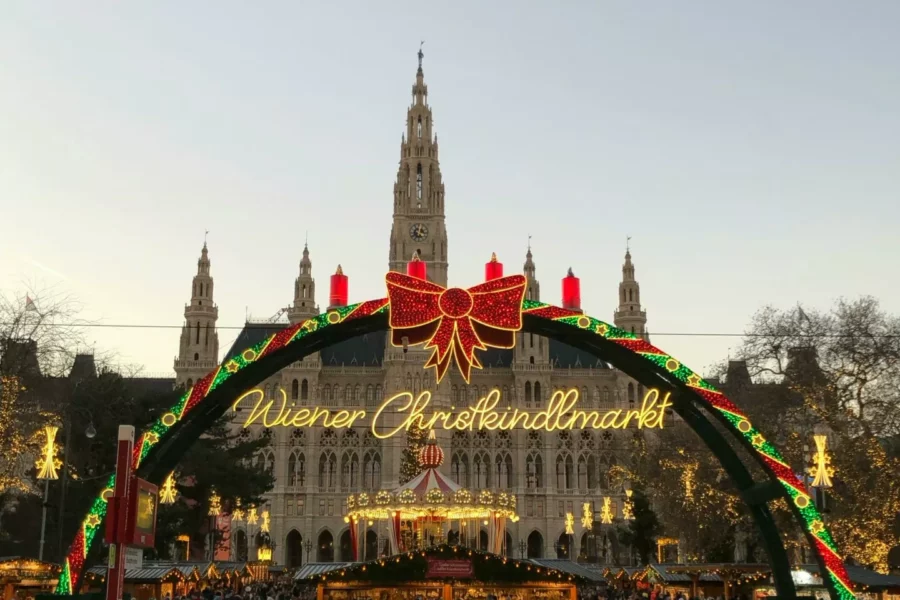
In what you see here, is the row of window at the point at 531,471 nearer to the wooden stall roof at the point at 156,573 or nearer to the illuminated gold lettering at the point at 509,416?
the wooden stall roof at the point at 156,573

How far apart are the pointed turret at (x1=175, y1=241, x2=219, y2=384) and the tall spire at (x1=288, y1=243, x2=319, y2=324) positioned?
6873 millimetres

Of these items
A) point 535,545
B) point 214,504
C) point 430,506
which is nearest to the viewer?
point 430,506

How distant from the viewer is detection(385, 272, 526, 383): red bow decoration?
1698 centimetres

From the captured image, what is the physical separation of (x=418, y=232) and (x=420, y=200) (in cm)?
343

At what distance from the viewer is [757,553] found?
5722cm

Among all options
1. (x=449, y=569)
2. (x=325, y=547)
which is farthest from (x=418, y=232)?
(x=449, y=569)

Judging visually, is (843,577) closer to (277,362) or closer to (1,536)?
(277,362)

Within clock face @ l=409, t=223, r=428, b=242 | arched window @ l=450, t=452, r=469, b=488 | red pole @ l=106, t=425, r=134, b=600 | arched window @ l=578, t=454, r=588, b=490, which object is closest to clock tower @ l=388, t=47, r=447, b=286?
clock face @ l=409, t=223, r=428, b=242

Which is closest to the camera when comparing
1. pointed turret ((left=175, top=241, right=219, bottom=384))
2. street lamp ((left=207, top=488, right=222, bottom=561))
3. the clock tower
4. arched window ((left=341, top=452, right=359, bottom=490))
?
street lamp ((left=207, top=488, right=222, bottom=561))

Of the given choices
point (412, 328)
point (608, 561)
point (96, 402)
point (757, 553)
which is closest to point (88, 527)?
point (412, 328)

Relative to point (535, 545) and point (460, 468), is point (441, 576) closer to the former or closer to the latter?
point (460, 468)

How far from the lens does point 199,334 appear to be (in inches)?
3204

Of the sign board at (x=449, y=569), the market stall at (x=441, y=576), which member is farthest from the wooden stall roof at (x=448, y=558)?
the sign board at (x=449, y=569)

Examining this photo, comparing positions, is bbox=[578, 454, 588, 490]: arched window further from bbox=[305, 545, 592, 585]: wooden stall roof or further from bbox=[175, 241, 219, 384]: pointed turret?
bbox=[305, 545, 592, 585]: wooden stall roof
